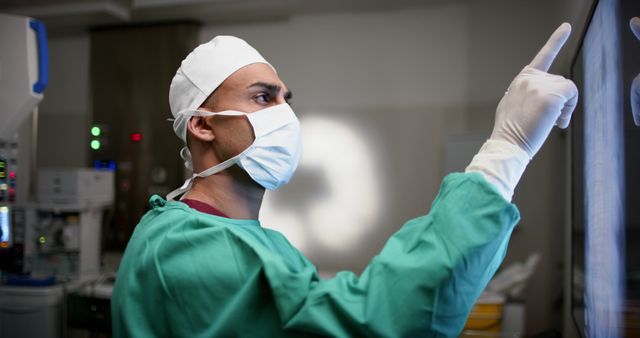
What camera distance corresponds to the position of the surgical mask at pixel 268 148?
3.43 feet

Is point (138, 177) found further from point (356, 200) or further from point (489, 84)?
point (489, 84)

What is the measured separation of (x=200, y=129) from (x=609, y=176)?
0.93 meters

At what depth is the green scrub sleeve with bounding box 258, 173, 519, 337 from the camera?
27.6 inches

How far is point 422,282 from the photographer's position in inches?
27.4

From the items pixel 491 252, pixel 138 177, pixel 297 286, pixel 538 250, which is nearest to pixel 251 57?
pixel 297 286

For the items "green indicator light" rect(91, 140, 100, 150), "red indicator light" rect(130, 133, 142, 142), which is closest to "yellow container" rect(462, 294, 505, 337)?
"red indicator light" rect(130, 133, 142, 142)

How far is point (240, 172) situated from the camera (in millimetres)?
1063

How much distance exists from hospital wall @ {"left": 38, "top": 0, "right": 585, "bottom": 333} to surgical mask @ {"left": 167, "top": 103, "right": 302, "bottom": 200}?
2.34 m

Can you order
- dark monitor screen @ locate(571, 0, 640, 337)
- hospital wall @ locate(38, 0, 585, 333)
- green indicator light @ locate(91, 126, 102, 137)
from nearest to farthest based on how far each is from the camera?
dark monitor screen @ locate(571, 0, 640, 337) < hospital wall @ locate(38, 0, 585, 333) < green indicator light @ locate(91, 126, 102, 137)

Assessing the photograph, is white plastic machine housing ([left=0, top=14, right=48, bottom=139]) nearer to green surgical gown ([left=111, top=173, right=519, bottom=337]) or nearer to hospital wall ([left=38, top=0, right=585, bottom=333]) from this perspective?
Result: green surgical gown ([left=111, top=173, right=519, bottom=337])

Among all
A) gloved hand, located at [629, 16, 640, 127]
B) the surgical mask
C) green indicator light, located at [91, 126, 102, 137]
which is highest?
green indicator light, located at [91, 126, 102, 137]

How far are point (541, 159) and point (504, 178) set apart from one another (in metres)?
2.71

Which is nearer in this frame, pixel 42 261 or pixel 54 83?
pixel 42 261

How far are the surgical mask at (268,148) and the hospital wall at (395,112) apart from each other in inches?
92.2
